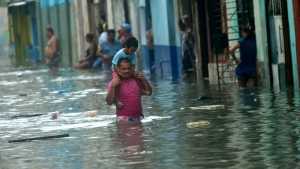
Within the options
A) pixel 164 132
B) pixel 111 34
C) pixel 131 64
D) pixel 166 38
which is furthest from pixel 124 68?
pixel 111 34

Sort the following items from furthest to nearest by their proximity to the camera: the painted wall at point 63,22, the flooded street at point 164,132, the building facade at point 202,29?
the painted wall at point 63,22
the building facade at point 202,29
the flooded street at point 164,132

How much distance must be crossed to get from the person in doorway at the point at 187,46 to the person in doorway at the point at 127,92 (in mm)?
12387

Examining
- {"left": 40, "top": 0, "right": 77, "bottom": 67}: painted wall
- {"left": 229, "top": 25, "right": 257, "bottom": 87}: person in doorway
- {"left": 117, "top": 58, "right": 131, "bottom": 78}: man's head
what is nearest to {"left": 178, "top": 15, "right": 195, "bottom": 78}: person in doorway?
{"left": 229, "top": 25, "right": 257, "bottom": 87}: person in doorway

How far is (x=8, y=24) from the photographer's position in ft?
231

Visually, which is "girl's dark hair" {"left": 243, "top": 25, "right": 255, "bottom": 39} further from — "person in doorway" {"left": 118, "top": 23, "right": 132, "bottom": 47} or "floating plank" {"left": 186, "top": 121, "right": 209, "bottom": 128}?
"person in doorway" {"left": 118, "top": 23, "right": 132, "bottom": 47}

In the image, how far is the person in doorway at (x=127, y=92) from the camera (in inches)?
593

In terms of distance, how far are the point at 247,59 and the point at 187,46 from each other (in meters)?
6.16

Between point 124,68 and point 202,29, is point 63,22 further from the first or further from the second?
point 124,68

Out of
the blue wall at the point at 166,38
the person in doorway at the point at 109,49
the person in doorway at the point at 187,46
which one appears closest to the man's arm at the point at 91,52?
the person in doorway at the point at 109,49

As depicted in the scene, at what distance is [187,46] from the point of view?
91.7 feet

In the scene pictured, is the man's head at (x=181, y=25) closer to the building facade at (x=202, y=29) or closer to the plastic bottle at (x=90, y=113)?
the building facade at (x=202, y=29)

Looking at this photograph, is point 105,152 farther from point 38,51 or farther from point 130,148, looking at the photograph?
point 38,51

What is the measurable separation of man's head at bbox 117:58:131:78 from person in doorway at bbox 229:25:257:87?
6832 millimetres

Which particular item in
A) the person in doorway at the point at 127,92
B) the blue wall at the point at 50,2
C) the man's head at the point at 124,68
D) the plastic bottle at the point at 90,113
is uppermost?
the blue wall at the point at 50,2
